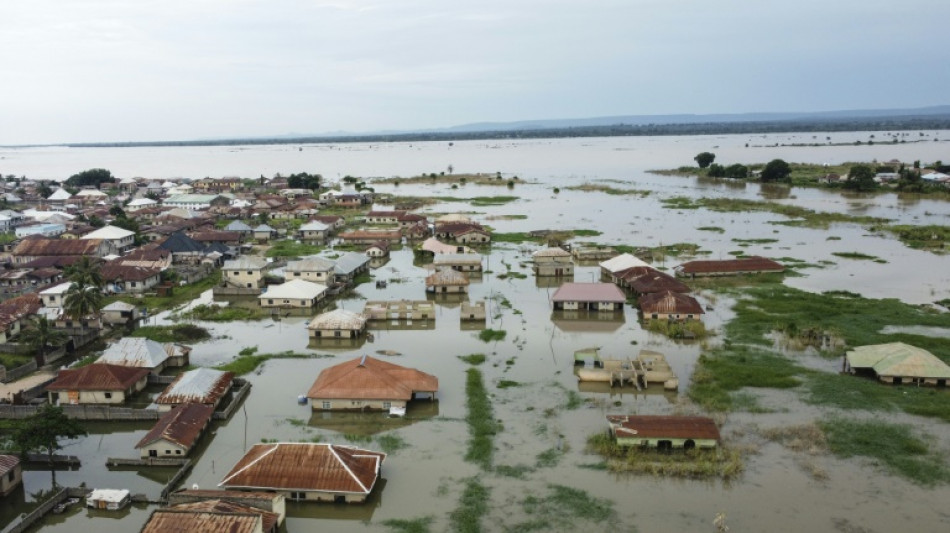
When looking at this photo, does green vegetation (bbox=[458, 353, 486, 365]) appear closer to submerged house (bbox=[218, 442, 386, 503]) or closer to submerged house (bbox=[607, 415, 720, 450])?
submerged house (bbox=[607, 415, 720, 450])

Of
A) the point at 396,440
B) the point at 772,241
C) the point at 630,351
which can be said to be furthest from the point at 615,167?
the point at 396,440

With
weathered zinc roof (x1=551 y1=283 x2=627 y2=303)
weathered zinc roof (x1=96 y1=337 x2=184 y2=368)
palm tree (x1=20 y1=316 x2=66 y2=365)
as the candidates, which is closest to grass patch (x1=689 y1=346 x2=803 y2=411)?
weathered zinc roof (x1=551 y1=283 x2=627 y2=303)

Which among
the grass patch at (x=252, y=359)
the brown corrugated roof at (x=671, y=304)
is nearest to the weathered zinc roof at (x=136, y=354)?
the grass patch at (x=252, y=359)

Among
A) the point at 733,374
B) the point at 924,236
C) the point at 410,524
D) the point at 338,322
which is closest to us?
the point at 410,524

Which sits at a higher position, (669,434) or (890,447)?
(669,434)

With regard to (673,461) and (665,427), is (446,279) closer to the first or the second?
(665,427)

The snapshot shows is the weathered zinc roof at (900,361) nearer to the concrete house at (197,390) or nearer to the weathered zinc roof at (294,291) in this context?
the concrete house at (197,390)

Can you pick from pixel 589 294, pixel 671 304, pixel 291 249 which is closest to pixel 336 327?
pixel 589 294

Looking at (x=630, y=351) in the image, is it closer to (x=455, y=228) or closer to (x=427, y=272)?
(x=427, y=272)
